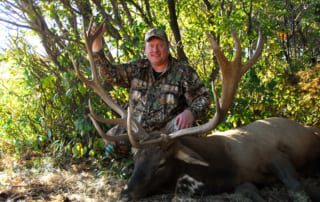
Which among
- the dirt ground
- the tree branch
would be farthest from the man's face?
the tree branch

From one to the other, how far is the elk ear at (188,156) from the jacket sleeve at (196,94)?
0.70m

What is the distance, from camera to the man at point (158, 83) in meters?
4.23

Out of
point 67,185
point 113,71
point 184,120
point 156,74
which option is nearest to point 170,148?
point 184,120

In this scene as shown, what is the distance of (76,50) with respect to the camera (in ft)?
17.0

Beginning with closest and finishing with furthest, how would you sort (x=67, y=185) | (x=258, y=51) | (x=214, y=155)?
1. (x=258, y=51)
2. (x=214, y=155)
3. (x=67, y=185)

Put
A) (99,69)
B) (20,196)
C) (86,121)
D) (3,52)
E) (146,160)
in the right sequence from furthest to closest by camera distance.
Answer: (3,52) < (86,121) < (99,69) < (20,196) < (146,160)

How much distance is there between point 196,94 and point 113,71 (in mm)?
1020

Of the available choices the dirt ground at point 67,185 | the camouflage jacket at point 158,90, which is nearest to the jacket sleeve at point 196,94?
the camouflage jacket at point 158,90

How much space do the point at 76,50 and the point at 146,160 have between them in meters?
2.45

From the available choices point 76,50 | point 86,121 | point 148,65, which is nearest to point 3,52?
point 76,50

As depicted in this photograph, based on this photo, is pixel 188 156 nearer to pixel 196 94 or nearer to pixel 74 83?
pixel 196 94

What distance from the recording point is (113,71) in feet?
14.3

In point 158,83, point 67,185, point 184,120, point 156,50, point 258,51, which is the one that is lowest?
point 67,185

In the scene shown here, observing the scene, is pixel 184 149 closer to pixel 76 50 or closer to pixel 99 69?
pixel 99 69
